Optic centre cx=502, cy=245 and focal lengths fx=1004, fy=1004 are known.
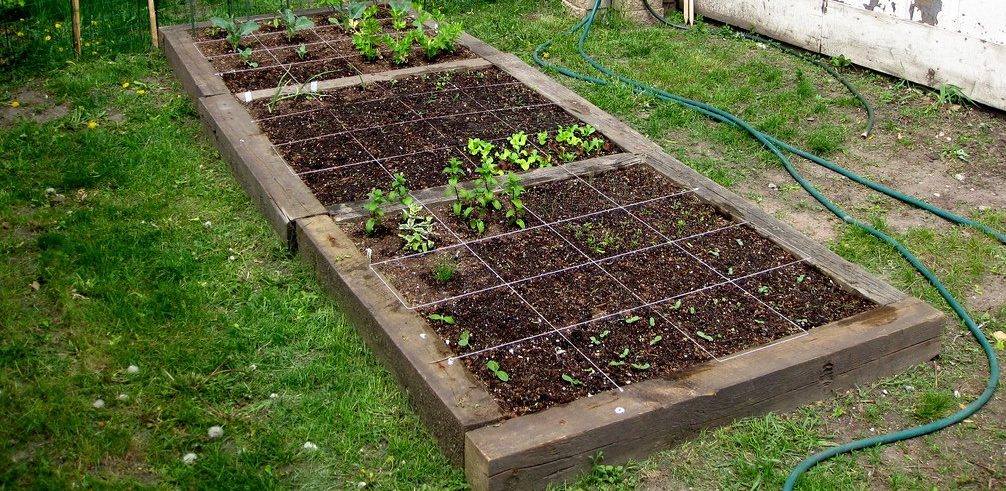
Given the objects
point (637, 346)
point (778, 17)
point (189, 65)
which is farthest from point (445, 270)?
point (778, 17)

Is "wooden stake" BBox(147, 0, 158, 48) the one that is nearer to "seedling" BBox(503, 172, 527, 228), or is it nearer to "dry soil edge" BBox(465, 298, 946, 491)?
"seedling" BBox(503, 172, 527, 228)

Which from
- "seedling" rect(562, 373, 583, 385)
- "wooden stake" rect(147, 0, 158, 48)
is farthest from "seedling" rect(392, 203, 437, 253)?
"wooden stake" rect(147, 0, 158, 48)

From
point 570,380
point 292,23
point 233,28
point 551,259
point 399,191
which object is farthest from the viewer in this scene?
point 292,23

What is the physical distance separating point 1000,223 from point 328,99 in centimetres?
392

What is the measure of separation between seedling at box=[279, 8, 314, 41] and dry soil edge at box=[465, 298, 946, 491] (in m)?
4.61

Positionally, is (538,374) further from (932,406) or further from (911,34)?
(911,34)

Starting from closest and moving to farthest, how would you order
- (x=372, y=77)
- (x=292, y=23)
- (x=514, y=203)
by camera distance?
(x=514, y=203), (x=372, y=77), (x=292, y=23)

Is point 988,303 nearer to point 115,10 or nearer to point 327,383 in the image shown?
point 327,383

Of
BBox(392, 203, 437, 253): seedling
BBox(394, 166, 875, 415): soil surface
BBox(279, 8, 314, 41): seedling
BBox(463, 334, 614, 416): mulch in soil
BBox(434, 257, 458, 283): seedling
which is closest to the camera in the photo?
BBox(463, 334, 614, 416): mulch in soil

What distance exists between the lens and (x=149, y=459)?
138 inches

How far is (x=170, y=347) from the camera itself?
4090 mm

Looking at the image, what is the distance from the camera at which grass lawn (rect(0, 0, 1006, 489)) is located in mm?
3537

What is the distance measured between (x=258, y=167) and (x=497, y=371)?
217cm

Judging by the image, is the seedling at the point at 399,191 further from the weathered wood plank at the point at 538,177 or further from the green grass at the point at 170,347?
the green grass at the point at 170,347
